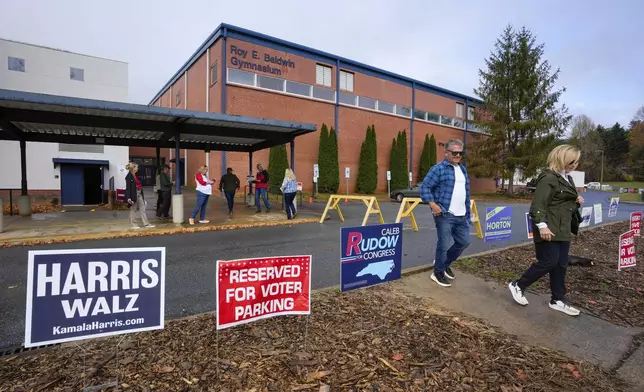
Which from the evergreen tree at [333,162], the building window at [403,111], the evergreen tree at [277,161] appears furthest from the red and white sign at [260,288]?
the building window at [403,111]

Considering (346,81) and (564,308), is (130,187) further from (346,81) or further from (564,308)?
(346,81)

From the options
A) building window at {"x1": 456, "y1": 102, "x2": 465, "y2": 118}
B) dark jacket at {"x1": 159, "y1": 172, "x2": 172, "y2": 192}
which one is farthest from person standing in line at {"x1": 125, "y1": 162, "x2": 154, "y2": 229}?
building window at {"x1": 456, "y1": 102, "x2": 465, "y2": 118}

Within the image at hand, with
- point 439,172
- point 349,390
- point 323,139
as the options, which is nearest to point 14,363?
point 349,390

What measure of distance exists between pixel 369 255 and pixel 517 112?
3518 centimetres

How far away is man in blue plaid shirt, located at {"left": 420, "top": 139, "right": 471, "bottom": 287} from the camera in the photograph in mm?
4238

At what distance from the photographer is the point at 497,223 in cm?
652

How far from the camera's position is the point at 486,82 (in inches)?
1345

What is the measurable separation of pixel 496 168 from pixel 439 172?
108 ft

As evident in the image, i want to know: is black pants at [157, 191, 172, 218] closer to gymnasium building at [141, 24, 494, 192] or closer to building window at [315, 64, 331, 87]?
gymnasium building at [141, 24, 494, 192]

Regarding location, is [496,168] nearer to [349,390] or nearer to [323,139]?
[323,139]

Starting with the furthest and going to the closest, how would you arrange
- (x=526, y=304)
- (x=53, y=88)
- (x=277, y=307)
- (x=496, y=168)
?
(x=496, y=168)
(x=53, y=88)
(x=526, y=304)
(x=277, y=307)

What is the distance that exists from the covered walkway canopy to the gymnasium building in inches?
350

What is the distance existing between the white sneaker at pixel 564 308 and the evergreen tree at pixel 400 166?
2726cm

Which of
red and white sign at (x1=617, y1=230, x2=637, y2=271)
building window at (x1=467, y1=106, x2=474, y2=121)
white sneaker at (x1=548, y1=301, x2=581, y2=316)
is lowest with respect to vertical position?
white sneaker at (x1=548, y1=301, x2=581, y2=316)
